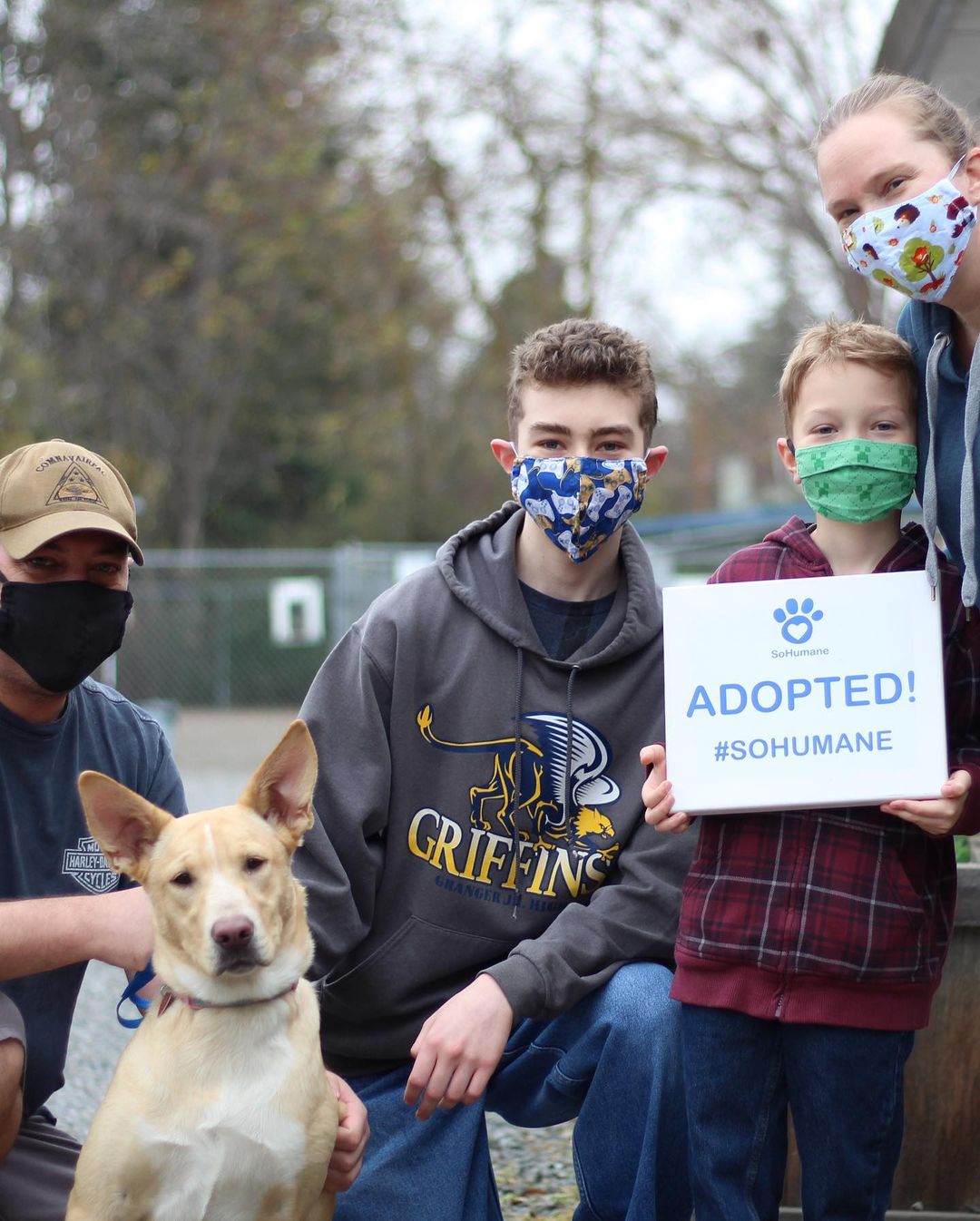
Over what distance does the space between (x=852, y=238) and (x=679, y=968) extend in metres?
1.66

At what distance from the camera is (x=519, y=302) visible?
2448 centimetres

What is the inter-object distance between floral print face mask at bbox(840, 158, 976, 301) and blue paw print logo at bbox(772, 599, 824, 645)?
729 mm

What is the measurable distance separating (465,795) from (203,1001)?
921 millimetres

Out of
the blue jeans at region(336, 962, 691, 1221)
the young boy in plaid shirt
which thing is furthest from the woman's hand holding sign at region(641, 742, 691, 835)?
the blue jeans at region(336, 962, 691, 1221)

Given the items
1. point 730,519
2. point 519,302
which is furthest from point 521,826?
point 519,302

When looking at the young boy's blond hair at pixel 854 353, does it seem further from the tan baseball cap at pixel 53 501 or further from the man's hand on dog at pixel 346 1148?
the man's hand on dog at pixel 346 1148

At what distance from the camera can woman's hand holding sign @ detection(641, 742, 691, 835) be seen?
121 inches

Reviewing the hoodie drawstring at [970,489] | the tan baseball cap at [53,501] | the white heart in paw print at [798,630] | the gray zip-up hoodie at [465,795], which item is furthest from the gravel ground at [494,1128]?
the hoodie drawstring at [970,489]

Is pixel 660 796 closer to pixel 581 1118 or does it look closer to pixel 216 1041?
pixel 581 1118

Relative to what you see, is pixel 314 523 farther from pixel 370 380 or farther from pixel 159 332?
pixel 159 332

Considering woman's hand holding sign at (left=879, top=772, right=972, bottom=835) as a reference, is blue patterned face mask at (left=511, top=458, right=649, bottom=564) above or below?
above

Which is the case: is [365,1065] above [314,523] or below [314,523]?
below

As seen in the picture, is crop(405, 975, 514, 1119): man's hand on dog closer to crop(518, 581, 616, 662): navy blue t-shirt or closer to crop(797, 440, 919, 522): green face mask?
crop(518, 581, 616, 662): navy blue t-shirt

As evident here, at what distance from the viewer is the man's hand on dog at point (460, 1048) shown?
10.2ft
